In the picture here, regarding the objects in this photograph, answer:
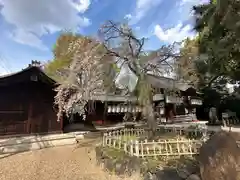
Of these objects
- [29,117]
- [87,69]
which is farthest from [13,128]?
[87,69]

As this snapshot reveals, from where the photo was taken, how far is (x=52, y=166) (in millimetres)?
7102

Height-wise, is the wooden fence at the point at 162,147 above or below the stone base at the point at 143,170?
above

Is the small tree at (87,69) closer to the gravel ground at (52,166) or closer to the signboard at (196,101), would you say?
the gravel ground at (52,166)

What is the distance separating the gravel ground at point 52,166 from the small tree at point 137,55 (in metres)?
3.68

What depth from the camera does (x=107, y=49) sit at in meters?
9.73

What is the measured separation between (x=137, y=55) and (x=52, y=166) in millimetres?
6396

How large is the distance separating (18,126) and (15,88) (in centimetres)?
235

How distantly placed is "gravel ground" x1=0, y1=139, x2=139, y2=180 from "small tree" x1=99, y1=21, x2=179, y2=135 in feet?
12.1

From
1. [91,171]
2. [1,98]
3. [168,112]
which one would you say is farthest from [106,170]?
[168,112]

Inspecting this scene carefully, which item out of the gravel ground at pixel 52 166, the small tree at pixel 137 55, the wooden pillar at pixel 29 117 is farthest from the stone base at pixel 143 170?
the wooden pillar at pixel 29 117

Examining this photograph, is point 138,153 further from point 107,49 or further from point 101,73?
point 107,49

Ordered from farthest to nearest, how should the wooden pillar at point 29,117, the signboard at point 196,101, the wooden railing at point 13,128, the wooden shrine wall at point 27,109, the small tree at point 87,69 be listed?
the signboard at point 196,101, the wooden pillar at point 29,117, the wooden shrine wall at point 27,109, the wooden railing at point 13,128, the small tree at point 87,69

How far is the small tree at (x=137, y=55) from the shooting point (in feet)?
31.9

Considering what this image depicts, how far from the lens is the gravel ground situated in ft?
20.4
